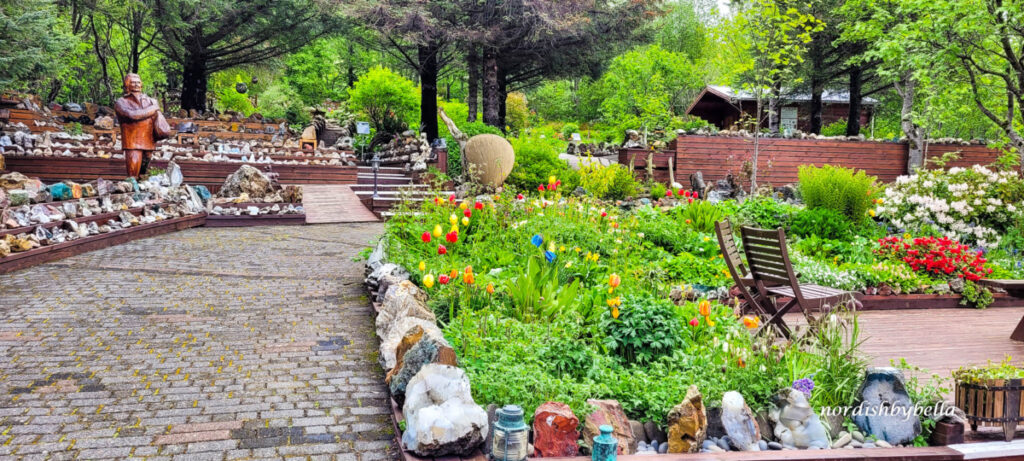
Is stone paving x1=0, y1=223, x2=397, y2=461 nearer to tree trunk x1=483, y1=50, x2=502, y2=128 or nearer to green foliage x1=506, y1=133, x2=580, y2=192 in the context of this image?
green foliage x1=506, y1=133, x2=580, y2=192

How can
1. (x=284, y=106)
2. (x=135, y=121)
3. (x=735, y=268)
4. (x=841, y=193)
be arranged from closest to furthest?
1. (x=735, y=268)
2. (x=841, y=193)
3. (x=135, y=121)
4. (x=284, y=106)

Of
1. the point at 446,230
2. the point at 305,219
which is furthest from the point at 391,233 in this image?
the point at 305,219

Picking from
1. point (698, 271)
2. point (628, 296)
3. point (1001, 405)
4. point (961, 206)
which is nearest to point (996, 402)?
point (1001, 405)

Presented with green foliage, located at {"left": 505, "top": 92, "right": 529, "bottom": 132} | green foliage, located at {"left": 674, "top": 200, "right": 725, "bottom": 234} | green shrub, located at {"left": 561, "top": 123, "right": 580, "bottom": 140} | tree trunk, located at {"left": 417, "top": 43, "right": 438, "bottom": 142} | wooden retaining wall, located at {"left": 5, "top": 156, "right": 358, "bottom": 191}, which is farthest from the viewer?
green foliage, located at {"left": 505, "top": 92, "right": 529, "bottom": 132}

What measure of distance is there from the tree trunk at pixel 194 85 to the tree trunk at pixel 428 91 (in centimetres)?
787

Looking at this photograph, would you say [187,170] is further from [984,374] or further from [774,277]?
→ [984,374]

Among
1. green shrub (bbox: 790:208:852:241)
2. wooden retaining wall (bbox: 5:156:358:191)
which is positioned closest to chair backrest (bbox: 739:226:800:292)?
green shrub (bbox: 790:208:852:241)

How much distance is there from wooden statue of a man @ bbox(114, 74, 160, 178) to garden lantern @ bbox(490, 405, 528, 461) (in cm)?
1145

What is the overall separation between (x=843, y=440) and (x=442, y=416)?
1.89 m

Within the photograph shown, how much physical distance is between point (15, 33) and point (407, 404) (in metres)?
12.0

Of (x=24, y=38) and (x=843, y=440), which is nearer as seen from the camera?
(x=843, y=440)

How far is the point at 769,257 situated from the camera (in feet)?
15.3

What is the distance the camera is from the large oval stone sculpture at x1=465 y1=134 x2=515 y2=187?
48.7ft

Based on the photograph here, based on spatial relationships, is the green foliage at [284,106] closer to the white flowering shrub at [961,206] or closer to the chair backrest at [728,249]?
the white flowering shrub at [961,206]
